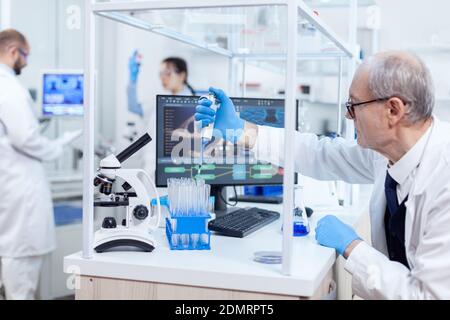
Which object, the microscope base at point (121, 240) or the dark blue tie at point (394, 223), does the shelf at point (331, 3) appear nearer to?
the dark blue tie at point (394, 223)

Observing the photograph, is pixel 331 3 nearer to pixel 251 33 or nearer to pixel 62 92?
pixel 251 33

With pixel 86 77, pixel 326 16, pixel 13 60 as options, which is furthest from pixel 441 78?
pixel 86 77

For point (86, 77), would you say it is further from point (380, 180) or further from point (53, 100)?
point (53, 100)

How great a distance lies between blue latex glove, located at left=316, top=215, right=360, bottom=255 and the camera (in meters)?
1.30

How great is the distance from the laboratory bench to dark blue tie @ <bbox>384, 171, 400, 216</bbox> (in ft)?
0.64

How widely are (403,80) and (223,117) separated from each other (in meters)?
0.50

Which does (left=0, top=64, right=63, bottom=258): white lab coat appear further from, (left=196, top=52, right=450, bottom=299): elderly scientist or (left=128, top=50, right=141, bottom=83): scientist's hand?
(left=128, top=50, right=141, bottom=83): scientist's hand

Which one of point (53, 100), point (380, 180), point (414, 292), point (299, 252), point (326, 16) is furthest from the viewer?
point (326, 16)

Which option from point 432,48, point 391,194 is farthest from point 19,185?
point 432,48

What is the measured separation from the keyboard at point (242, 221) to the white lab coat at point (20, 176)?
1.27 m

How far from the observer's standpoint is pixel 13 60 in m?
2.62

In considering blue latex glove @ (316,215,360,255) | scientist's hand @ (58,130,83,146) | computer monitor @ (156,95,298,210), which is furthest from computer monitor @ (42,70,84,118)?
blue latex glove @ (316,215,360,255)

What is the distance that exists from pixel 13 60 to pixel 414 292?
222cm

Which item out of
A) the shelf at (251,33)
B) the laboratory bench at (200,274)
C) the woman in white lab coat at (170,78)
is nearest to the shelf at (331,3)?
the shelf at (251,33)
